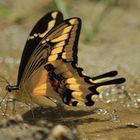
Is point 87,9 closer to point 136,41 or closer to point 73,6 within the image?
point 73,6

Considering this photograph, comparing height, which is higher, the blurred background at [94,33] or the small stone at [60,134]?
the blurred background at [94,33]

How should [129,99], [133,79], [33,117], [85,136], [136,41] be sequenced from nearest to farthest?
[85,136] → [33,117] → [129,99] → [133,79] → [136,41]

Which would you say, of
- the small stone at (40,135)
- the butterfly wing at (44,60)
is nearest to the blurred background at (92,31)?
the butterfly wing at (44,60)

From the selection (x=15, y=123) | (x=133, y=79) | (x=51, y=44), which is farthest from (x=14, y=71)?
(x=15, y=123)

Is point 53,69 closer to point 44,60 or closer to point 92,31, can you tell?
point 44,60

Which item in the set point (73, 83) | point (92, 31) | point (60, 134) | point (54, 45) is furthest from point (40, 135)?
point (92, 31)

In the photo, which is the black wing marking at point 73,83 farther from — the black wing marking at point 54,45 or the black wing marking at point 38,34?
the black wing marking at point 38,34
